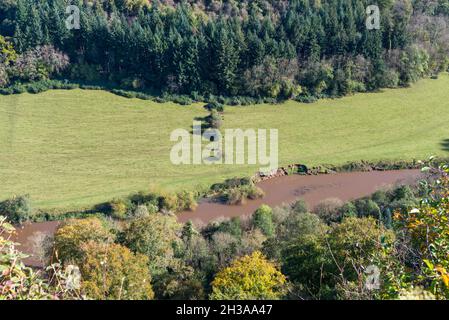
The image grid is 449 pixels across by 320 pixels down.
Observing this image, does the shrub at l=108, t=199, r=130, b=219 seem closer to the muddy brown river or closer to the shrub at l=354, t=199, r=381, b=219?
the muddy brown river

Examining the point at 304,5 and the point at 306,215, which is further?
the point at 304,5

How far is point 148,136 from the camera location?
2116 inches

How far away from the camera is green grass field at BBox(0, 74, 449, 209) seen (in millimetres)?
46438

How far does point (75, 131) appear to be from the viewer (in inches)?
2159

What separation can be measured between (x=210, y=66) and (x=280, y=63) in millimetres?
9352

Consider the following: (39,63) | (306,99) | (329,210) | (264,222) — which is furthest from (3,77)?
(329,210)

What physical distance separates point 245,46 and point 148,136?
19671 millimetres

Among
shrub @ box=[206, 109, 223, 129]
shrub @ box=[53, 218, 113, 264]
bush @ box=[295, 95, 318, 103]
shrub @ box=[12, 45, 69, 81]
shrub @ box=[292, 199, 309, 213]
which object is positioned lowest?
shrub @ box=[292, 199, 309, 213]

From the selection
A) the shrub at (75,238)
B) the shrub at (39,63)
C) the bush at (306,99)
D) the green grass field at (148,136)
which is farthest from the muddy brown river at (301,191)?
the shrub at (39,63)

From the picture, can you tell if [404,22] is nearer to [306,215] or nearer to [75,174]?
[306,215]

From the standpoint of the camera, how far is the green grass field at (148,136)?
152 ft

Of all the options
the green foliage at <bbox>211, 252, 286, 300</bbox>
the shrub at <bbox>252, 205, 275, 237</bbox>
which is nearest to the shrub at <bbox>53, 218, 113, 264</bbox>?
the green foliage at <bbox>211, 252, 286, 300</bbox>
